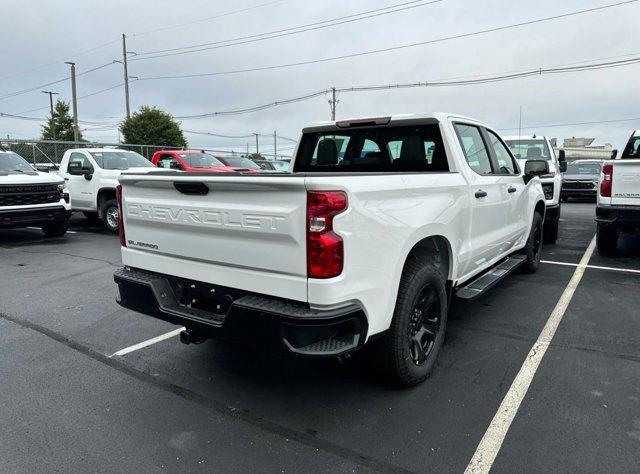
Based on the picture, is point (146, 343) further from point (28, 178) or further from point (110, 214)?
point (110, 214)

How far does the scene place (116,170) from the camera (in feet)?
35.8

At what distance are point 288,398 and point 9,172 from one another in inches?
356

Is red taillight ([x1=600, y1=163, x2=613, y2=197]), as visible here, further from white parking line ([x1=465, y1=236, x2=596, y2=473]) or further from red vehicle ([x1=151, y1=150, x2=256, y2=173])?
red vehicle ([x1=151, y1=150, x2=256, y2=173])

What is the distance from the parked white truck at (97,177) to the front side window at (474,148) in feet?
27.1

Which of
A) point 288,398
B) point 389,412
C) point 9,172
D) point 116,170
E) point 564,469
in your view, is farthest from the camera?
point 116,170

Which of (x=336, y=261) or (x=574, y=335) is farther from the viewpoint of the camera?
(x=574, y=335)

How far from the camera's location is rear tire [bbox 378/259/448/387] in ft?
10.1

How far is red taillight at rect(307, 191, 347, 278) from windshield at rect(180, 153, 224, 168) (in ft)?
40.2

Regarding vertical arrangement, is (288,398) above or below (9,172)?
below

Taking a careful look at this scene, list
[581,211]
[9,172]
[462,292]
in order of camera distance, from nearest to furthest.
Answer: [462,292] < [9,172] < [581,211]

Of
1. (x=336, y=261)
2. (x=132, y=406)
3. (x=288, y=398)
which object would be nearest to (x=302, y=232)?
(x=336, y=261)

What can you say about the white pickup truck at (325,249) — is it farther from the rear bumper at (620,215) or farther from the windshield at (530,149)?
the windshield at (530,149)

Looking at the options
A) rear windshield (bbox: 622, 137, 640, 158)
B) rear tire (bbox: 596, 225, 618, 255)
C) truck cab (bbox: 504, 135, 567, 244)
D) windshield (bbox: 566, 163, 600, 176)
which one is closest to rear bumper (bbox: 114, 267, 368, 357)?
rear tire (bbox: 596, 225, 618, 255)

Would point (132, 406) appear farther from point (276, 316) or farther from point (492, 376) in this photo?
point (492, 376)
